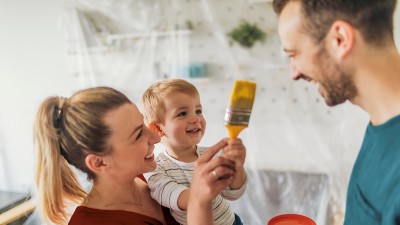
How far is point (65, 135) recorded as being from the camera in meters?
0.78

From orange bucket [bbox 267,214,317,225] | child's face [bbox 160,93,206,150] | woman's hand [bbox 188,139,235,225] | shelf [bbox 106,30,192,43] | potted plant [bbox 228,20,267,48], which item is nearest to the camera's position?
woman's hand [bbox 188,139,235,225]

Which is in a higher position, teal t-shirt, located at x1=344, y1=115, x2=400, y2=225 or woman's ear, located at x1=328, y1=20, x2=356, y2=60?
woman's ear, located at x1=328, y1=20, x2=356, y2=60

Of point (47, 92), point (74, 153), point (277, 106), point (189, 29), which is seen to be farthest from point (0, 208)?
point (277, 106)

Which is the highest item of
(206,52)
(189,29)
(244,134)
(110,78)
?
(189,29)

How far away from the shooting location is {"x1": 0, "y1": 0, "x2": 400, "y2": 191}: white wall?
2.07 m

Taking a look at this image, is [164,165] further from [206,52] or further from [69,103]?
[206,52]

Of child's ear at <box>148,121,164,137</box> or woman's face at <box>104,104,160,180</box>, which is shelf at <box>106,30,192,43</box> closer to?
child's ear at <box>148,121,164,137</box>

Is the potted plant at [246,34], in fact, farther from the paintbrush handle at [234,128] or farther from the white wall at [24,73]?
the paintbrush handle at [234,128]

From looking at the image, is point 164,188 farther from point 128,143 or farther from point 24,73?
point 24,73

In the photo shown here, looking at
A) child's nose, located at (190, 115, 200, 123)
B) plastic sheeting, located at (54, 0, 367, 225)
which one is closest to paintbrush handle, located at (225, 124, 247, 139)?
child's nose, located at (190, 115, 200, 123)

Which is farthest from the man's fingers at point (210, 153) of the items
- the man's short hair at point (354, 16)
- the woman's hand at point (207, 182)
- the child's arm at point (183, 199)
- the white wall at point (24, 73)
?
the white wall at point (24, 73)

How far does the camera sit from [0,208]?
163 centimetres

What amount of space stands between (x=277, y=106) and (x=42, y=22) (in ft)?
4.66

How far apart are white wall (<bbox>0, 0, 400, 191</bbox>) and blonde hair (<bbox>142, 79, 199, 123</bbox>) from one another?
1.25m
